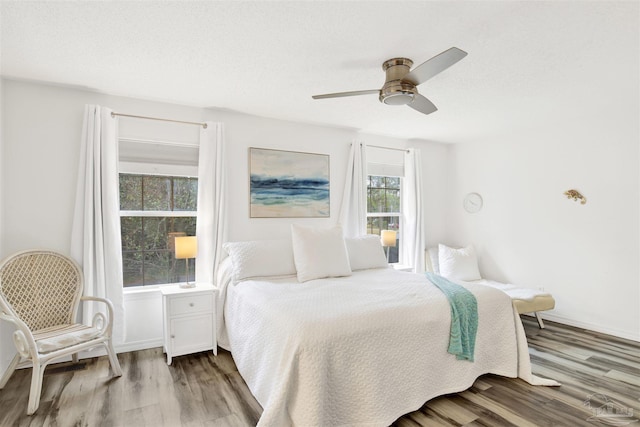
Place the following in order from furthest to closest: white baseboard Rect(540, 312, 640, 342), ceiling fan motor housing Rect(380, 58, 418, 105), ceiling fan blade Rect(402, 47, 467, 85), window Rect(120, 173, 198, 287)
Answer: white baseboard Rect(540, 312, 640, 342), window Rect(120, 173, 198, 287), ceiling fan motor housing Rect(380, 58, 418, 105), ceiling fan blade Rect(402, 47, 467, 85)

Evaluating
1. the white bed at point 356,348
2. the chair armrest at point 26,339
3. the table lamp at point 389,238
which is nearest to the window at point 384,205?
the table lamp at point 389,238

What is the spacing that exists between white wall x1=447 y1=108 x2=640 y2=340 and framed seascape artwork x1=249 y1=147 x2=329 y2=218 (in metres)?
2.35

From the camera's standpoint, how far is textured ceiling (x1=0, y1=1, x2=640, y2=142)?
6.05 ft

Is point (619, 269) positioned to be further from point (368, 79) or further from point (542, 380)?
point (368, 79)

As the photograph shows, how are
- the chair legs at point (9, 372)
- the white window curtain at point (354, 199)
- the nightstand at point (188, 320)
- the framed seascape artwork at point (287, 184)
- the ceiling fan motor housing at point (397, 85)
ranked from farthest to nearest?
the white window curtain at point (354, 199), the framed seascape artwork at point (287, 184), the nightstand at point (188, 320), the chair legs at point (9, 372), the ceiling fan motor housing at point (397, 85)

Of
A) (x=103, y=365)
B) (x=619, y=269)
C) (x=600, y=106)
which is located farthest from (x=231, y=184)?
(x=619, y=269)

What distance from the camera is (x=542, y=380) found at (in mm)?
2596

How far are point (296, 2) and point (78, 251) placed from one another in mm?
2654

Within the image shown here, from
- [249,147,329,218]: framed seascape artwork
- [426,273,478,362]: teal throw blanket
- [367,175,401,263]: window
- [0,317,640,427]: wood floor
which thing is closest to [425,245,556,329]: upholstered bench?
[367,175,401,263]: window

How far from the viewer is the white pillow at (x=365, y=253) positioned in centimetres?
368

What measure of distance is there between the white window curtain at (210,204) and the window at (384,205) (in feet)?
6.85

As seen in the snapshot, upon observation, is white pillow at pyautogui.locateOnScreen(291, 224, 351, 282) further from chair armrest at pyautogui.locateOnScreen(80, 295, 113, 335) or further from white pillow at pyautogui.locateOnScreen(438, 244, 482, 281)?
white pillow at pyautogui.locateOnScreen(438, 244, 482, 281)

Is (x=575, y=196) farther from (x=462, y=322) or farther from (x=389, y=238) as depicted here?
(x=462, y=322)

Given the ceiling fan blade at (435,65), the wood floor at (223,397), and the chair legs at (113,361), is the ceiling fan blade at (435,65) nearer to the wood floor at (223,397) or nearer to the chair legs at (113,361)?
the wood floor at (223,397)
